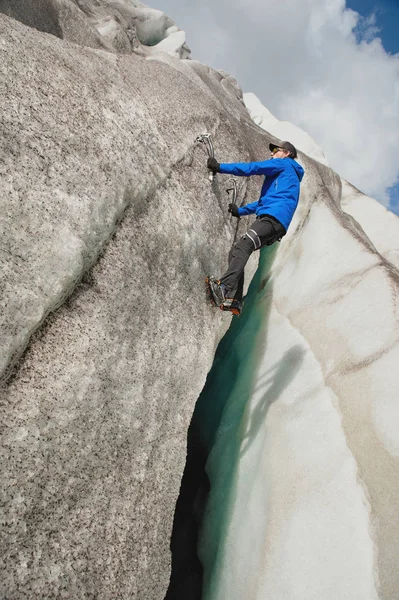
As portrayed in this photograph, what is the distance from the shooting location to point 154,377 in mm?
4324

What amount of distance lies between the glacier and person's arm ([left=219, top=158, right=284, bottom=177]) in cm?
65

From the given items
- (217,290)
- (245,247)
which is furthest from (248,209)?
(217,290)

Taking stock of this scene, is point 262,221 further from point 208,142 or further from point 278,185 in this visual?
point 208,142

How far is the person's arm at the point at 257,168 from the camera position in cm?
504

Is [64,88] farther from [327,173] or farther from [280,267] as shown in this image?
[327,173]

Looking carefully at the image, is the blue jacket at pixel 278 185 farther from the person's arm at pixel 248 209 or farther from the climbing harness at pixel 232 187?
the climbing harness at pixel 232 187

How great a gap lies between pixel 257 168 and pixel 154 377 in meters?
3.10

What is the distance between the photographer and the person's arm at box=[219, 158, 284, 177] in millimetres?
5035

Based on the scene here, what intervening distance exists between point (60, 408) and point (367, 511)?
11.4ft

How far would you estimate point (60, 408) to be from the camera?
3.29 meters

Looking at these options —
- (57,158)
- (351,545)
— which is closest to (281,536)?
(351,545)

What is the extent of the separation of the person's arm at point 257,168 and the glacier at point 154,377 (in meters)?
0.65

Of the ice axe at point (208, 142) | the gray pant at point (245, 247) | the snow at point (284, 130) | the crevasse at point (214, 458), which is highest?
the snow at point (284, 130)

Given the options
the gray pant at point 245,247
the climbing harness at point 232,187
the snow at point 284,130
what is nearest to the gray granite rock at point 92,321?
the gray pant at point 245,247
